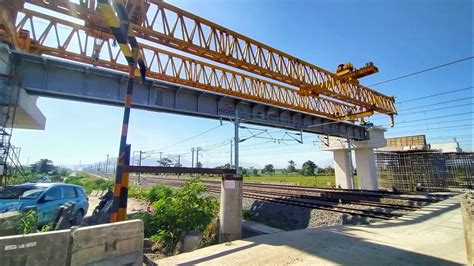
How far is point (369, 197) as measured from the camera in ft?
50.2

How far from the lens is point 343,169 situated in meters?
25.5

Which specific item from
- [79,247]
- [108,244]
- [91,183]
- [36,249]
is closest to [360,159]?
[108,244]

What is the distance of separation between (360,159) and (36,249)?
2670 centimetres

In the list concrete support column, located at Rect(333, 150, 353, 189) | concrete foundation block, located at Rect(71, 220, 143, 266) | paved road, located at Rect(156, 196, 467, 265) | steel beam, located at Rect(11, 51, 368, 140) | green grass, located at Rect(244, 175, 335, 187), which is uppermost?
steel beam, located at Rect(11, 51, 368, 140)

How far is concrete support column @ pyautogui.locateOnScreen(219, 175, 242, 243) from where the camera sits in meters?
8.10

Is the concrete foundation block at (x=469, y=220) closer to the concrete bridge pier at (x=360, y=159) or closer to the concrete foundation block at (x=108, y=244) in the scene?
the concrete foundation block at (x=108, y=244)

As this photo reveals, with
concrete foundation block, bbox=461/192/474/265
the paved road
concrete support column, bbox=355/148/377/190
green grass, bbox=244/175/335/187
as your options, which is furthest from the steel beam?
green grass, bbox=244/175/335/187

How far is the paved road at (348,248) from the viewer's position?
194 inches

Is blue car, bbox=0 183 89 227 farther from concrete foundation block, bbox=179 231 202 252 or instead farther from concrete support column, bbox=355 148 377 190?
concrete support column, bbox=355 148 377 190

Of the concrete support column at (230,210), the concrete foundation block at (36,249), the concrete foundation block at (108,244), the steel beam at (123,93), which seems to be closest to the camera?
the concrete foundation block at (36,249)

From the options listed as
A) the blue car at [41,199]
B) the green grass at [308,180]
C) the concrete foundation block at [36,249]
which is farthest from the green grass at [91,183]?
the concrete foundation block at [36,249]

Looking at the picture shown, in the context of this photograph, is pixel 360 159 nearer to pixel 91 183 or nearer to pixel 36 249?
pixel 36 249

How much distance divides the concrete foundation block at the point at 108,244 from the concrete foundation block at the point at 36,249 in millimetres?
124

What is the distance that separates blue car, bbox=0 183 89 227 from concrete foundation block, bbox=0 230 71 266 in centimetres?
554
